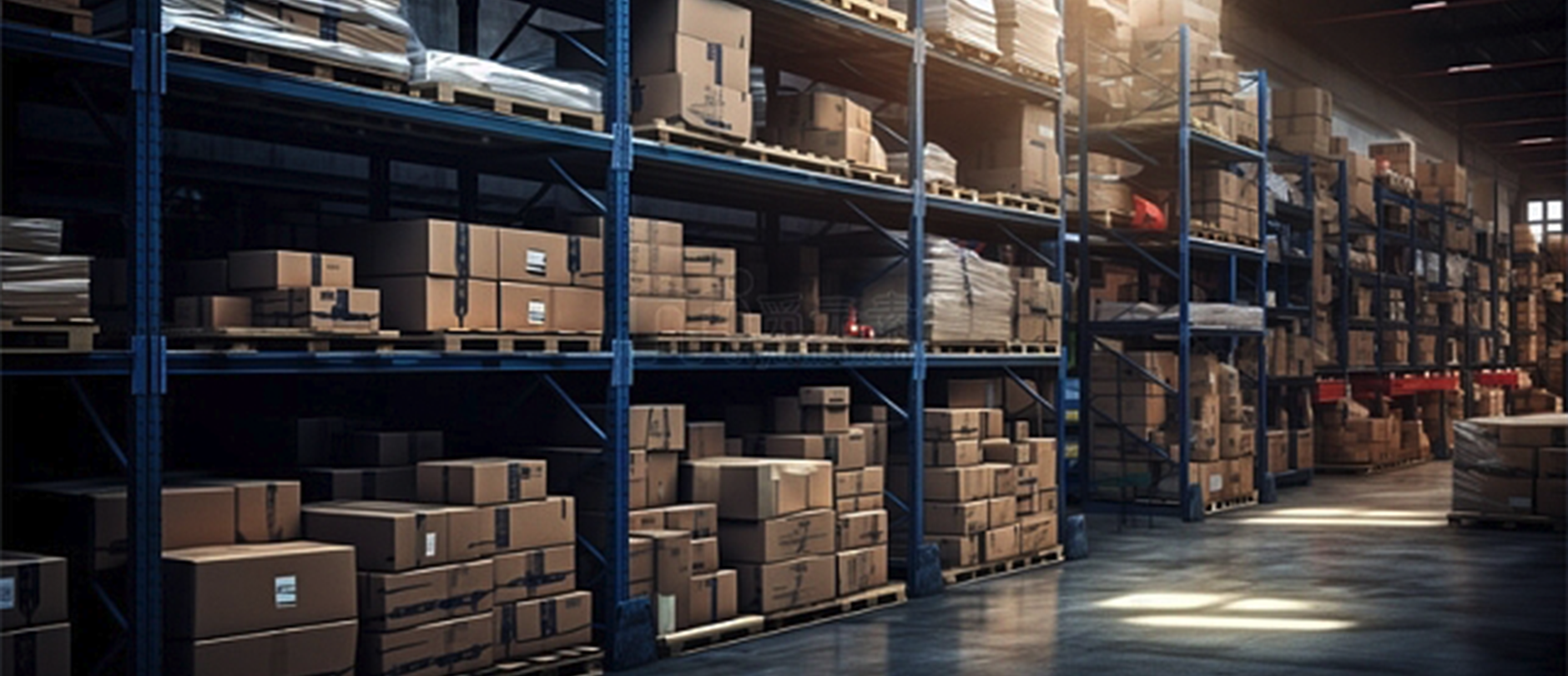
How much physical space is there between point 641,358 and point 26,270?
133 inches

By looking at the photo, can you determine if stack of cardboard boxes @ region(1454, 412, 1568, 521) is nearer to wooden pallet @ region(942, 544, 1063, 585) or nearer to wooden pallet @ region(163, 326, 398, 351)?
wooden pallet @ region(942, 544, 1063, 585)

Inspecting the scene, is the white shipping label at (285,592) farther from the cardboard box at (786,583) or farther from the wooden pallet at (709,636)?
the cardboard box at (786,583)

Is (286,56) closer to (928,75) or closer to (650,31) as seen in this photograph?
(650,31)

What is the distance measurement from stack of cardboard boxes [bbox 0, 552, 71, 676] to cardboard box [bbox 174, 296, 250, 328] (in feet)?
4.08

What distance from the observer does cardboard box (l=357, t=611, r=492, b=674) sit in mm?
7055

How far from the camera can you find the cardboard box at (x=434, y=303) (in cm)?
749

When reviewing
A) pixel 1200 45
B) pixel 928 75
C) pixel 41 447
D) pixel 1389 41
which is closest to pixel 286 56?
pixel 41 447

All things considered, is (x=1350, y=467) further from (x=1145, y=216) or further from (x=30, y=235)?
(x=30, y=235)

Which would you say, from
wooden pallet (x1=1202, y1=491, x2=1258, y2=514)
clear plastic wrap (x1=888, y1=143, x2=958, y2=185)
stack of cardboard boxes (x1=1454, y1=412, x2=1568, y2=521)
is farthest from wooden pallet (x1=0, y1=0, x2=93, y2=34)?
stack of cardboard boxes (x1=1454, y1=412, x2=1568, y2=521)

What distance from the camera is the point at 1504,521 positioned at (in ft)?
49.7

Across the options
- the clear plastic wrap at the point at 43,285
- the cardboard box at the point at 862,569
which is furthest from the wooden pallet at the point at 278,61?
the cardboard box at the point at 862,569

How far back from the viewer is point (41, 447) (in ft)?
25.2

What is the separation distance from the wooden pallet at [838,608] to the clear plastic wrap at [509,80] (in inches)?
128

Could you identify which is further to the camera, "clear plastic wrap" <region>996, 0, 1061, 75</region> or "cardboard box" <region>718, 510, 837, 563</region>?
"clear plastic wrap" <region>996, 0, 1061, 75</region>
